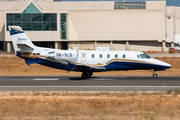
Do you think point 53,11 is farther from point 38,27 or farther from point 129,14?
point 129,14

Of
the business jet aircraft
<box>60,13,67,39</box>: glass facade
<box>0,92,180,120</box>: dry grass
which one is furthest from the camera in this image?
<box>60,13,67,39</box>: glass facade

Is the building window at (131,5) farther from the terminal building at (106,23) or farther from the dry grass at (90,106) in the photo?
the dry grass at (90,106)

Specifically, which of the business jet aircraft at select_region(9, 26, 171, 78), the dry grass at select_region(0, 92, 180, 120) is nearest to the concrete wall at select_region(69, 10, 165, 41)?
the business jet aircraft at select_region(9, 26, 171, 78)

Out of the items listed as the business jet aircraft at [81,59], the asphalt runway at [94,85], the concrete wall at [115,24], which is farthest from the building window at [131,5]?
the asphalt runway at [94,85]

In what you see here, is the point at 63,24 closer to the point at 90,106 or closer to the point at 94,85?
the point at 94,85

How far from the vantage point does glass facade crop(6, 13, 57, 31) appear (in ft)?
249

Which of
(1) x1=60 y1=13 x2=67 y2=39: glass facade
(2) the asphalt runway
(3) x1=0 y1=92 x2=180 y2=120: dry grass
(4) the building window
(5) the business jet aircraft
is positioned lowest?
(2) the asphalt runway

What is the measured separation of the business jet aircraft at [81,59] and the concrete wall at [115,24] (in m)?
55.0

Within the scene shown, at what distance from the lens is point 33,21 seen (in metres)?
76.3

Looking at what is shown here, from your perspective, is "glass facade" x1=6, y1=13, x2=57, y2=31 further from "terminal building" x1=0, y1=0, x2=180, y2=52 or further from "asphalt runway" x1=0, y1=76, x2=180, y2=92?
"asphalt runway" x1=0, y1=76, x2=180, y2=92

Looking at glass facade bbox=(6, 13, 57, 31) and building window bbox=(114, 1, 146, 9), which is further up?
building window bbox=(114, 1, 146, 9)

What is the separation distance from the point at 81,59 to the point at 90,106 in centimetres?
1501

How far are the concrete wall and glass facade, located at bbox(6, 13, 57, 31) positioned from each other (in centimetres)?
978

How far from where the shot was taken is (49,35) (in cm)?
7856
